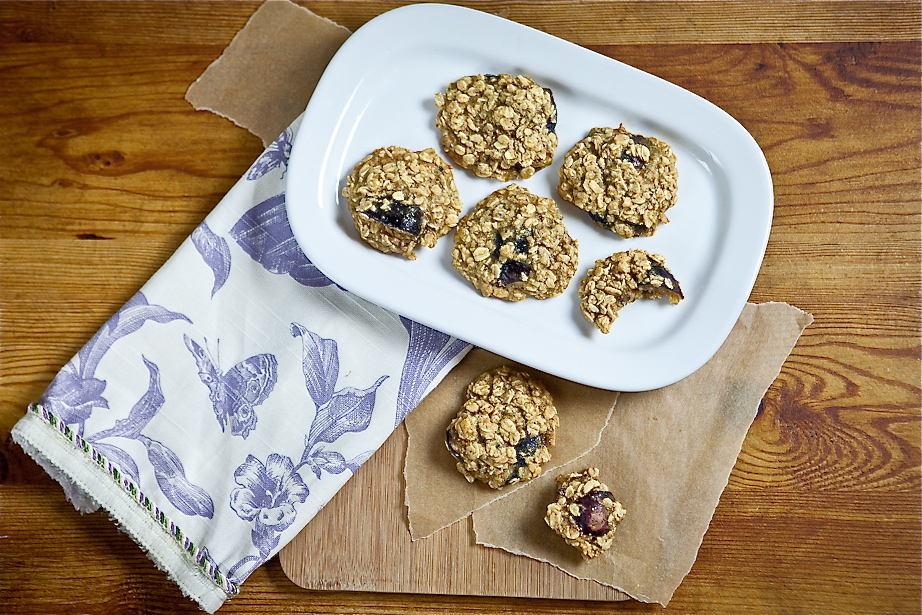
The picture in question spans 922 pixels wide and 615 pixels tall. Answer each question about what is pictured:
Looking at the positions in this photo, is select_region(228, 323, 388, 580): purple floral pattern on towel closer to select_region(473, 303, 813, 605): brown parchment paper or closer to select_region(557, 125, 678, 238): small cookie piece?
select_region(473, 303, 813, 605): brown parchment paper

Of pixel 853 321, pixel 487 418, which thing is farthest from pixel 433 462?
pixel 853 321

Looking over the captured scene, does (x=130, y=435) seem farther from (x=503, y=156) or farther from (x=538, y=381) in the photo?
(x=503, y=156)

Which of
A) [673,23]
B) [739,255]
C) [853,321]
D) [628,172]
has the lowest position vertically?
[853,321]

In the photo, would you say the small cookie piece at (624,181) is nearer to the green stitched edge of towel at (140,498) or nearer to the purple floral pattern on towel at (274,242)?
the purple floral pattern on towel at (274,242)

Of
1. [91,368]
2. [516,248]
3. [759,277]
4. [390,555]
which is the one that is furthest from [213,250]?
[759,277]

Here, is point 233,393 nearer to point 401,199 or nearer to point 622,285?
point 401,199
